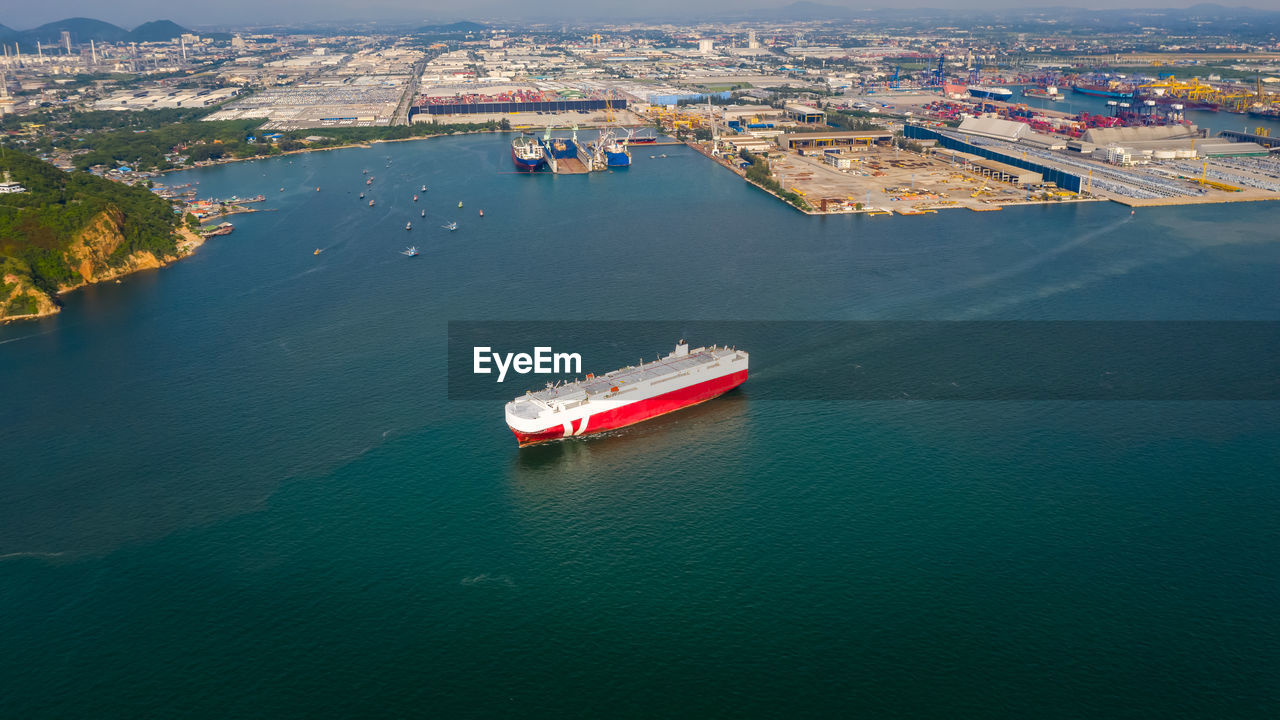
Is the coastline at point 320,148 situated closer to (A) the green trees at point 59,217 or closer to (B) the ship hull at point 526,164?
(A) the green trees at point 59,217

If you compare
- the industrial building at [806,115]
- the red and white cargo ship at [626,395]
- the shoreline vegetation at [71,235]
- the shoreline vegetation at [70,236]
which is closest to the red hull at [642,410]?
the red and white cargo ship at [626,395]

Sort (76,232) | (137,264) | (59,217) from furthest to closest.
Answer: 1. (137,264)
2. (59,217)
3. (76,232)

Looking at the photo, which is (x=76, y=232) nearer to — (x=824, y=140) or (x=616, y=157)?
(x=616, y=157)

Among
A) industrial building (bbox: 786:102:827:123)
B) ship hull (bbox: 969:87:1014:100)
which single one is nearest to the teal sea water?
industrial building (bbox: 786:102:827:123)

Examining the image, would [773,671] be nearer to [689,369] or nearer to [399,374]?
[689,369]

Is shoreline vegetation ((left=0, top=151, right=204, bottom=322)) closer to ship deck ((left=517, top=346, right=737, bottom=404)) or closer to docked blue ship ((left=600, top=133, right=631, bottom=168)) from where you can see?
ship deck ((left=517, top=346, right=737, bottom=404))

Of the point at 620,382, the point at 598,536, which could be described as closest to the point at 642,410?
the point at 620,382
